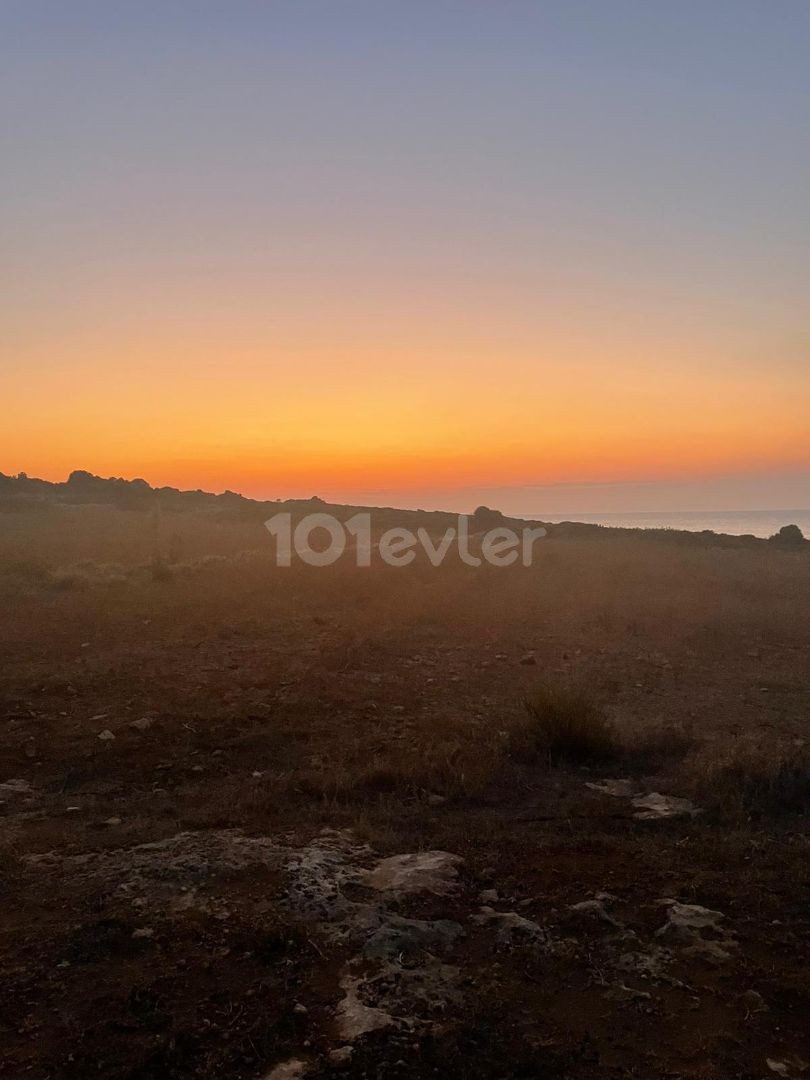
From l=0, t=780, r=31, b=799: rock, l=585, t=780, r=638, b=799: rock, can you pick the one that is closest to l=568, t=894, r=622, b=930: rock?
l=585, t=780, r=638, b=799: rock

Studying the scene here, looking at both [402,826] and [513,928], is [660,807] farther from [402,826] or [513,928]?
[513,928]

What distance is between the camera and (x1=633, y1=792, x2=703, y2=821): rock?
5168 millimetres

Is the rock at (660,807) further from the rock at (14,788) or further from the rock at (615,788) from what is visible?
the rock at (14,788)

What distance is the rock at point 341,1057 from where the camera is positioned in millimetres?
2627

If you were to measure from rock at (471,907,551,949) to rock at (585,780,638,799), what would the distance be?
7.26 feet

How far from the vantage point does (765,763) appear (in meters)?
5.78

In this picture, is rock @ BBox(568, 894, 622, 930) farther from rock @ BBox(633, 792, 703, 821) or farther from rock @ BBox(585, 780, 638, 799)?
→ rock @ BBox(585, 780, 638, 799)

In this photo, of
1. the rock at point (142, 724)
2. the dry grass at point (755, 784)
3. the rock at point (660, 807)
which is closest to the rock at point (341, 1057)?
the rock at point (660, 807)

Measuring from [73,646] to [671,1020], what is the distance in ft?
30.7

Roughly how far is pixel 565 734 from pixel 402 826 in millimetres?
2100

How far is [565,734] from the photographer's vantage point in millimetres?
6473

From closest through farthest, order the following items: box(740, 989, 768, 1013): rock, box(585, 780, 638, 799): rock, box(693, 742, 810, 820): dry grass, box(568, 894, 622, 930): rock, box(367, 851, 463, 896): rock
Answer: box(740, 989, 768, 1013): rock, box(568, 894, 622, 930): rock, box(367, 851, 463, 896): rock, box(693, 742, 810, 820): dry grass, box(585, 780, 638, 799): rock

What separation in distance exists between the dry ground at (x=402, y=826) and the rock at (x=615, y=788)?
0.08m

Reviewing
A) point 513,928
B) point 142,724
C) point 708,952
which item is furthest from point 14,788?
point 708,952
